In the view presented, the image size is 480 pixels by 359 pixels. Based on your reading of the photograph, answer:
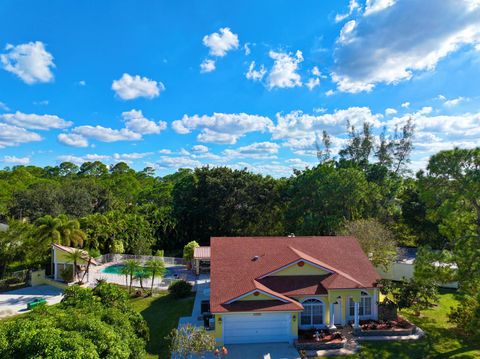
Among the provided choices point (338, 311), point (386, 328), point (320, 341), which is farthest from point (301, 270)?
point (386, 328)

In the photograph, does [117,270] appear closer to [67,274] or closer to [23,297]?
[67,274]

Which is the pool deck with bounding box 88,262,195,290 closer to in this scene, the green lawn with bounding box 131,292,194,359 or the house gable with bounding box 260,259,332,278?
the green lawn with bounding box 131,292,194,359

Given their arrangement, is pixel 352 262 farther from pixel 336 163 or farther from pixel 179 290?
pixel 336 163

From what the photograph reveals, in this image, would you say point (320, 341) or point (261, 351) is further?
point (320, 341)

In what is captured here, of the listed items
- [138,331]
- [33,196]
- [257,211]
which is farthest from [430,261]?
[33,196]

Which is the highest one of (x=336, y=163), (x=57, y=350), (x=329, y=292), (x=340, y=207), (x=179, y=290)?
Answer: (x=336, y=163)
